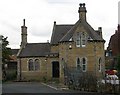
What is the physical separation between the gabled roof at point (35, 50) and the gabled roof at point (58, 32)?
3.19m

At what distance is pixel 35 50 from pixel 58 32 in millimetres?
5570

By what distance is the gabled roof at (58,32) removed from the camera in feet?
213

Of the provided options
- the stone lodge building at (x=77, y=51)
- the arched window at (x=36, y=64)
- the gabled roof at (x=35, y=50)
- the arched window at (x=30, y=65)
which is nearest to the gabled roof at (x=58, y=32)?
the stone lodge building at (x=77, y=51)

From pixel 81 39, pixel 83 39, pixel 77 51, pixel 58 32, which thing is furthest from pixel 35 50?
pixel 83 39

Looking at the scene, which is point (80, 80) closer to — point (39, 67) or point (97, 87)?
point (97, 87)

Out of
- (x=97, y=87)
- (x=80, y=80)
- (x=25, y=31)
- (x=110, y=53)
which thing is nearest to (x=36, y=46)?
(x=25, y=31)

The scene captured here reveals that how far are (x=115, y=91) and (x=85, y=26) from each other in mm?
28725

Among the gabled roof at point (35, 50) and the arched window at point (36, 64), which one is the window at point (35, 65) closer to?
the arched window at point (36, 64)

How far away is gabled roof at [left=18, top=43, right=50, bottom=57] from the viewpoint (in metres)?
66.9

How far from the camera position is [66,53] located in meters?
58.2

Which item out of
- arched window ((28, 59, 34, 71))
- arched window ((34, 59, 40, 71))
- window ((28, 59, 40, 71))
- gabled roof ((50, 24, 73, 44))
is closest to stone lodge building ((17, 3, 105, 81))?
gabled roof ((50, 24, 73, 44))

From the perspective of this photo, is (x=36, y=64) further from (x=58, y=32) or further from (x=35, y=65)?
(x=58, y=32)

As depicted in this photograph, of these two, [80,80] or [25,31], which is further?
[25,31]

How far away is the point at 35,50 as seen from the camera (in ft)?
224
